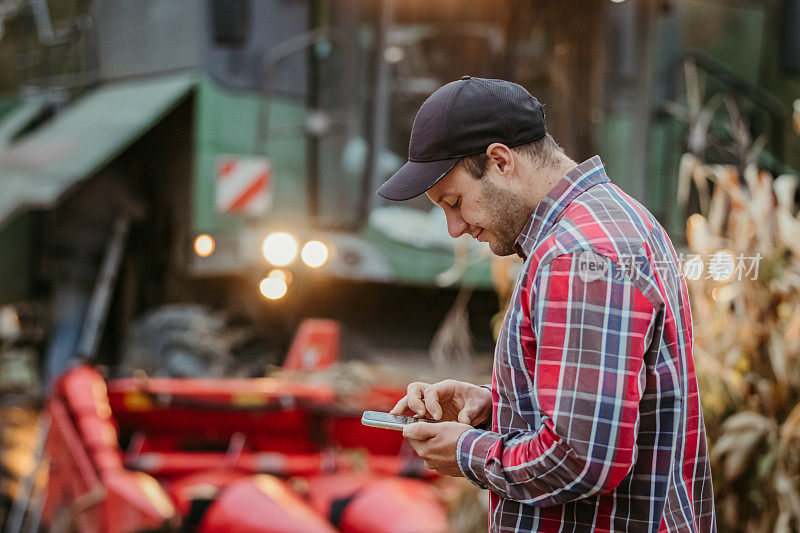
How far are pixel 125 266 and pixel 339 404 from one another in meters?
2.69

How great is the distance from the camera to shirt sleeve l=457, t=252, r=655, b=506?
1.20m

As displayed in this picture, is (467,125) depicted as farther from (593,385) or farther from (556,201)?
(593,385)

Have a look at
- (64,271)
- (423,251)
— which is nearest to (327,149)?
(423,251)

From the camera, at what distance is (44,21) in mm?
7645

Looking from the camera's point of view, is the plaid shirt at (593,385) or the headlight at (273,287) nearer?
the plaid shirt at (593,385)

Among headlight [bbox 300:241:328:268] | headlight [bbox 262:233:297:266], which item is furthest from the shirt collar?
headlight [bbox 262:233:297:266]

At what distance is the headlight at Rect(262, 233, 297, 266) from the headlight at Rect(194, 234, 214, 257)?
39 centimetres

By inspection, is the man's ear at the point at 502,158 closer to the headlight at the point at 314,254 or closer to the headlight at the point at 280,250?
the headlight at the point at 314,254

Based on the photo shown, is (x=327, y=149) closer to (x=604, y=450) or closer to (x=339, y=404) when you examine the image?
(x=339, y=404)

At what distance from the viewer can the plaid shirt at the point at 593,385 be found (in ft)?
3.97

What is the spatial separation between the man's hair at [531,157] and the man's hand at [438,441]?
355mm

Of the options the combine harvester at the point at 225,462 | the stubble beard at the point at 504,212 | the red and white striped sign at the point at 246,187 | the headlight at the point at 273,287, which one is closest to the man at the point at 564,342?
the stubble beard at the point at 504,212

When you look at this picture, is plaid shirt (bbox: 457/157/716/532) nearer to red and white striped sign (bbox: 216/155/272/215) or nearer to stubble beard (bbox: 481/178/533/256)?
stubble beard (bbox: 481/178/533/256)

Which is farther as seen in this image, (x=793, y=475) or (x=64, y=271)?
(x=64, y=271)
